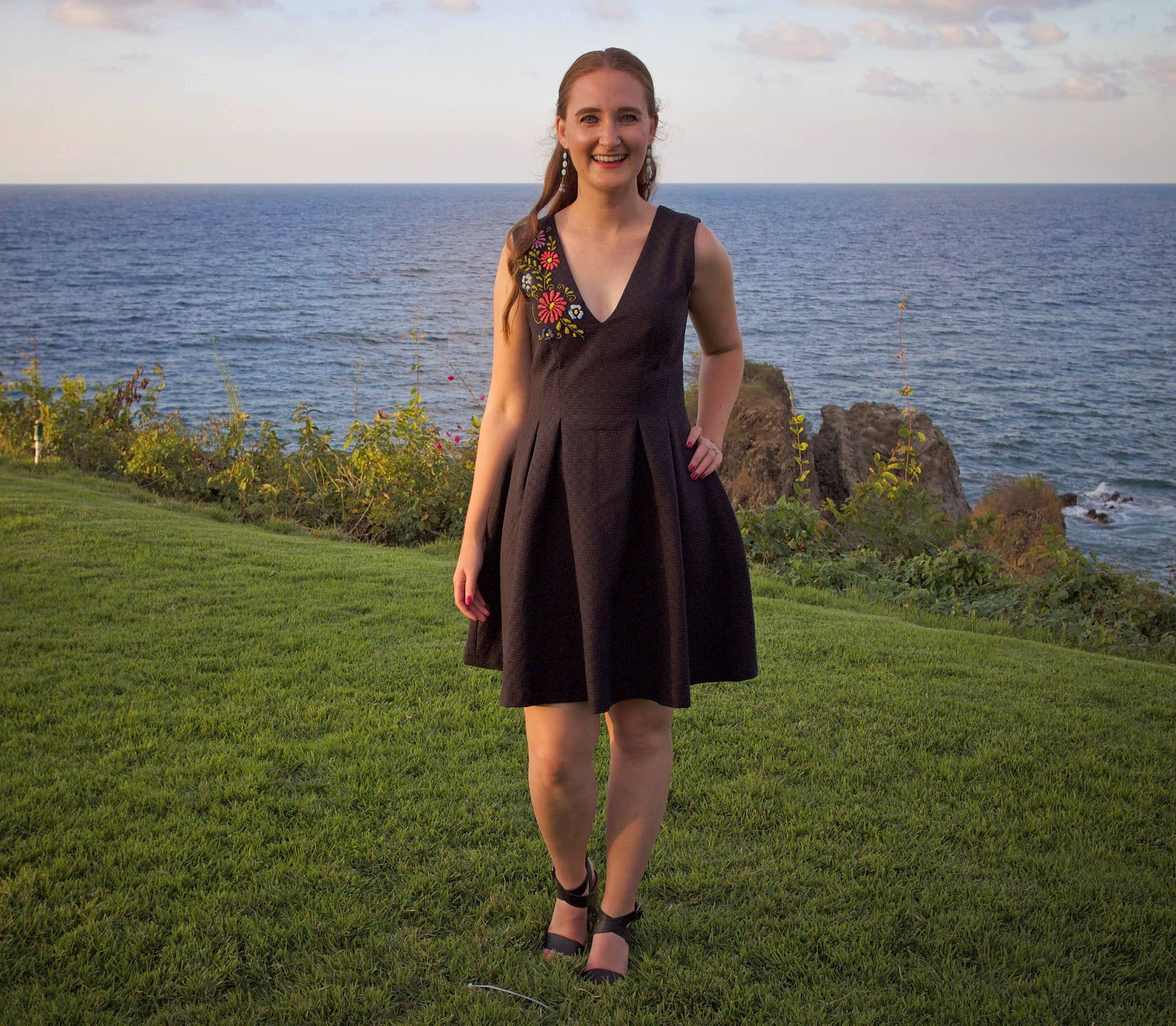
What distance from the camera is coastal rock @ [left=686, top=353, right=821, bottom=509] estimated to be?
10455mm

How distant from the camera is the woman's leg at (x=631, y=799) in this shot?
2.29 metres

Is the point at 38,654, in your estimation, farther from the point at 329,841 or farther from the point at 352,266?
the point at 352,266

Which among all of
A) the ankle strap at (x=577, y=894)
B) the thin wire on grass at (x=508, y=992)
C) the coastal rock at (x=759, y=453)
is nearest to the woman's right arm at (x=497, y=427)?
the ankle strap at (x=577, y=894)

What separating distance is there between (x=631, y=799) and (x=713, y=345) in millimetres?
1159

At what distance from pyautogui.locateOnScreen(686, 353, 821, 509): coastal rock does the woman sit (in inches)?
315

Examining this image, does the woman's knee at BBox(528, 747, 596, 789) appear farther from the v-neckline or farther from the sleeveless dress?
the v-neckline

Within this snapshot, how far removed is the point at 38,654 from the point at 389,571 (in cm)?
193

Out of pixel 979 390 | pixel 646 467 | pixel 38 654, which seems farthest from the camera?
pixel 979 390

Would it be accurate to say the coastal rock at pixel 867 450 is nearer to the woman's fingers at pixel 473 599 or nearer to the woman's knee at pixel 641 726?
the woman's knee at pixel 641 726

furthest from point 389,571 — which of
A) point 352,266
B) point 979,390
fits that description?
point 352,266

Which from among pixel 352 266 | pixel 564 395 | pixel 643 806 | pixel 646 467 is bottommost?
pixel 643 806

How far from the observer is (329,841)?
2.79 metres

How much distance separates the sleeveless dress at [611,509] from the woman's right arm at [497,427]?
4 centimetres

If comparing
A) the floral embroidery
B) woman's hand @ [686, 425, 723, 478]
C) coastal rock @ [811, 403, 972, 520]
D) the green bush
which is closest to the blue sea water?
the green bush
